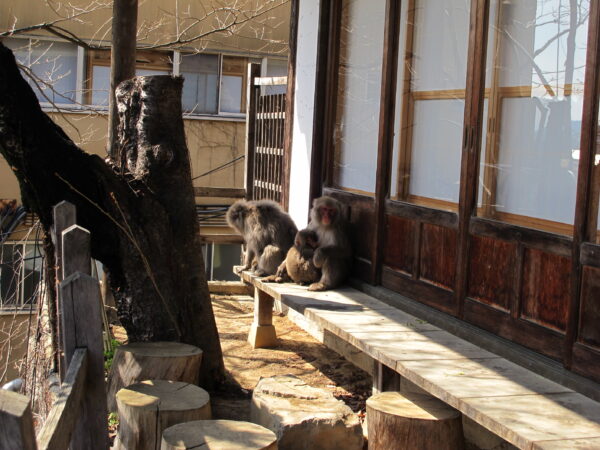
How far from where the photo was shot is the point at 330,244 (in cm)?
734

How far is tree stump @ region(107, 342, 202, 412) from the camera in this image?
512cm

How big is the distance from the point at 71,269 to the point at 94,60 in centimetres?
1378

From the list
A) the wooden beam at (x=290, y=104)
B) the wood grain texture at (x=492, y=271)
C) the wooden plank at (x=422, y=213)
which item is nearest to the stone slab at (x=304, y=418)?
the wood grain texture at (x=492, y=271)

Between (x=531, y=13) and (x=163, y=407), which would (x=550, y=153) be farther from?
(x=163, y=407)

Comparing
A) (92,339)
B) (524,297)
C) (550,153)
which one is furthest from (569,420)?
(92,339)

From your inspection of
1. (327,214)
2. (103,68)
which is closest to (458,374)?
(327,214)

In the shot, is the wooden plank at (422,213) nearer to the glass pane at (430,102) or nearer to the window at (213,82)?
the glass pane at (430,102)

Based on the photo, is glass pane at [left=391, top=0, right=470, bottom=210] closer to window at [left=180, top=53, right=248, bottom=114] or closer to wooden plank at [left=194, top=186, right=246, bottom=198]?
wooden plank at [left=194, top=186, right=246, bottom=198]

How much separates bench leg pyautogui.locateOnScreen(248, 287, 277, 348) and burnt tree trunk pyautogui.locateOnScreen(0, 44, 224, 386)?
1944mm

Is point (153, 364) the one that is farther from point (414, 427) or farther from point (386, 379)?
point (386, 379)

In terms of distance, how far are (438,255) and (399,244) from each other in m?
0.66

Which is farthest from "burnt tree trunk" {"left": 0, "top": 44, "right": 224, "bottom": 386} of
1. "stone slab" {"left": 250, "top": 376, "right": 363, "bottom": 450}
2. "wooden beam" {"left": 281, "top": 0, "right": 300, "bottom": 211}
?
"wooden beam" {"left": 281, "top": 0, "right": 300, "bottom": 211}

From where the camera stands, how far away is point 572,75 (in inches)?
190

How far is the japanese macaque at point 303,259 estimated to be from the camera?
7449 millimetres
